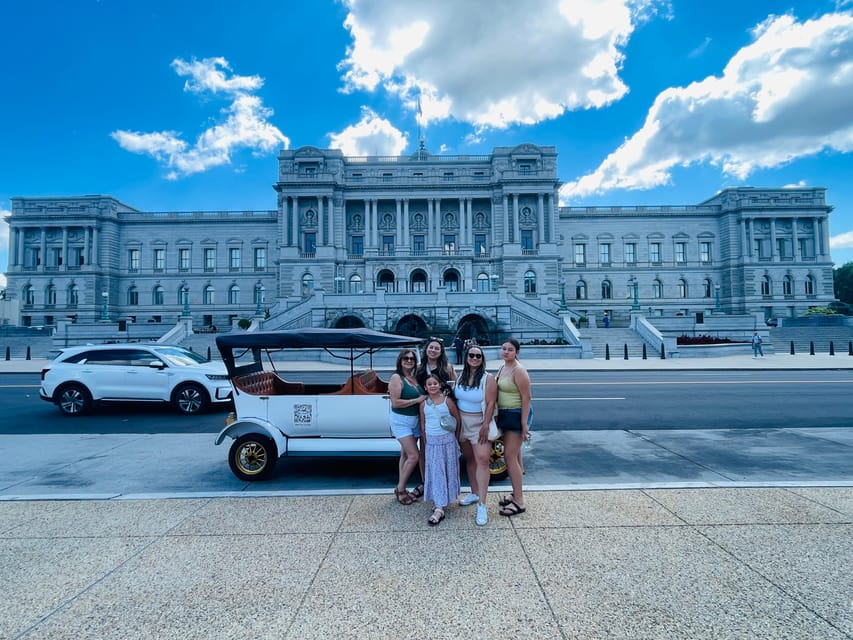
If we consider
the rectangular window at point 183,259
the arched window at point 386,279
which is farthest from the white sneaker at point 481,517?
the rectangular window at point 183,259

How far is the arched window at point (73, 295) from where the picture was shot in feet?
195

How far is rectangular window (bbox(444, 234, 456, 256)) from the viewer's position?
191ft

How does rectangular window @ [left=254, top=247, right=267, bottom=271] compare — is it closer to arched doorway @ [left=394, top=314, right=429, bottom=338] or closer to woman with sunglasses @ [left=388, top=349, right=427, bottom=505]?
arched doorway @ [left=394, top=314, right=429, bottom=338]

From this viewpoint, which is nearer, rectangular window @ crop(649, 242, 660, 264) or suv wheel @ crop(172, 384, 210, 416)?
suv wheel @ crop(172, 384, 210, 416)

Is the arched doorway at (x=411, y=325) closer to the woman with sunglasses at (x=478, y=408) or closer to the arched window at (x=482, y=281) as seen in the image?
the arched window at (x=482, y=281)

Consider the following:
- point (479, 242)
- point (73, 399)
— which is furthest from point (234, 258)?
point (73, 399)

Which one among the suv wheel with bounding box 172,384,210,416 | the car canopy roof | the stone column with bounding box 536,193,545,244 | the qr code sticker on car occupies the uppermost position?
the stone column with bounding box 536,193,545,244

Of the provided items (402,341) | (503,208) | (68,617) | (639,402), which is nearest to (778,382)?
(639,402)

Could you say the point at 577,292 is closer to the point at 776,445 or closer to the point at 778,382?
the point at 778,382

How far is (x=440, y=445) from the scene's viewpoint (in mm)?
4637

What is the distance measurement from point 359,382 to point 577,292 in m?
60.2

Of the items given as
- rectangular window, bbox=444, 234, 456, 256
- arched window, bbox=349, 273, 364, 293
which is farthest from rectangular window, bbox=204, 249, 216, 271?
rectangular window, bbox=444, 234, 456, 256

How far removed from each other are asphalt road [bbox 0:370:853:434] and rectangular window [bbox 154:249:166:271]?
50624mm

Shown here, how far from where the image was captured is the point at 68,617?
305cm
